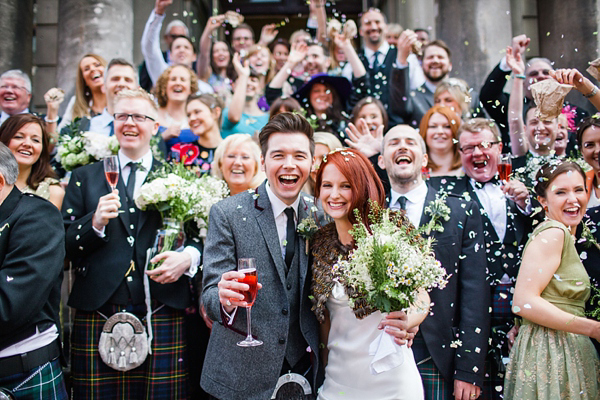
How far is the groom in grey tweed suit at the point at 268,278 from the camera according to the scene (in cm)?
310

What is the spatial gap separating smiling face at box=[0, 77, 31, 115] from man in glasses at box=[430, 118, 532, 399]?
4.63 m

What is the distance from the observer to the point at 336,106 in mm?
6020

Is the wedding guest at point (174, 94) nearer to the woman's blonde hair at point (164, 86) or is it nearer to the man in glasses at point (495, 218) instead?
the woman's blonde hair at point (164, 86)

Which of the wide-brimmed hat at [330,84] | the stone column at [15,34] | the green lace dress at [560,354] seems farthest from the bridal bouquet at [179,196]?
the stone column at [15,34]

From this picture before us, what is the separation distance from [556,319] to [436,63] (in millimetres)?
3726

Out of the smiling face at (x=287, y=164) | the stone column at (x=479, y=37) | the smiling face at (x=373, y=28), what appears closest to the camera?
the smiling face at (x=287, y=164)

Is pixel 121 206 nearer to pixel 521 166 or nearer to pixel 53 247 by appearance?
pixel 53 247

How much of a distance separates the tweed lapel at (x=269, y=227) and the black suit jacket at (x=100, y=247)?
98 cm

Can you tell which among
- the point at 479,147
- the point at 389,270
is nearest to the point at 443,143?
the point at 479,147

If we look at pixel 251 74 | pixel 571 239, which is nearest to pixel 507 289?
pixel 571 239

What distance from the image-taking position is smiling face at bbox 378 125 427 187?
3795mm

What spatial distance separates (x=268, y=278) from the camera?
321 centimetres

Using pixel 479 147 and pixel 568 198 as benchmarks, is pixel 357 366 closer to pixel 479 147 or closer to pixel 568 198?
pixel 568 198

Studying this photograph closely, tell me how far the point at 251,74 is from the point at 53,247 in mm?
4479
